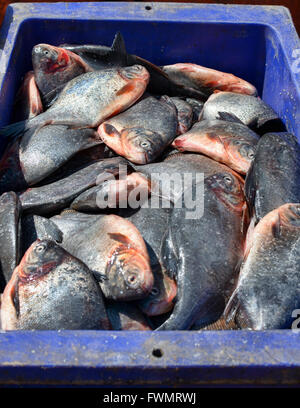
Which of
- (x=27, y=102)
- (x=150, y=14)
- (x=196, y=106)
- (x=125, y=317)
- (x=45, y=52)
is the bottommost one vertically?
(x=125, y=317)

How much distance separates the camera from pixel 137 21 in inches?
132

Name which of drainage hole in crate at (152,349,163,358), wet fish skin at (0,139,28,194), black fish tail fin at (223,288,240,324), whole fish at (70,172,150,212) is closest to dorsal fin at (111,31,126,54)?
wet fish skin at (0,139,28,194)

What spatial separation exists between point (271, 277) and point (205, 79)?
5.89ft

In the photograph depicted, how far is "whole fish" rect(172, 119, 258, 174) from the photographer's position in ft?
8.80

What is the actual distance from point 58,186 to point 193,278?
3.10ft

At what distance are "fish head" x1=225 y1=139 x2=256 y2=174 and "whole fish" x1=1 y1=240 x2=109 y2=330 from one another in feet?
3.61

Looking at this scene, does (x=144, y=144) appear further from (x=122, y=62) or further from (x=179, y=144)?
(x=122, y=62)

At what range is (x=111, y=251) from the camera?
2.20m

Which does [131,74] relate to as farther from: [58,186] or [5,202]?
[5,202]

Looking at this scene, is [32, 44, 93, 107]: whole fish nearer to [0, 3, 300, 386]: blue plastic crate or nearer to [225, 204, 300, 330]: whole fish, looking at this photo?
[0, 3, 300, 386]: blue plastic crate

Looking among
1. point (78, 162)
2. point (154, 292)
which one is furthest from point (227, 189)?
point (78, 162)

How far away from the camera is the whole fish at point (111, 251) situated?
206 cm

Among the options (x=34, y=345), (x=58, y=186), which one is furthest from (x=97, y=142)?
(x=34, y=345)
